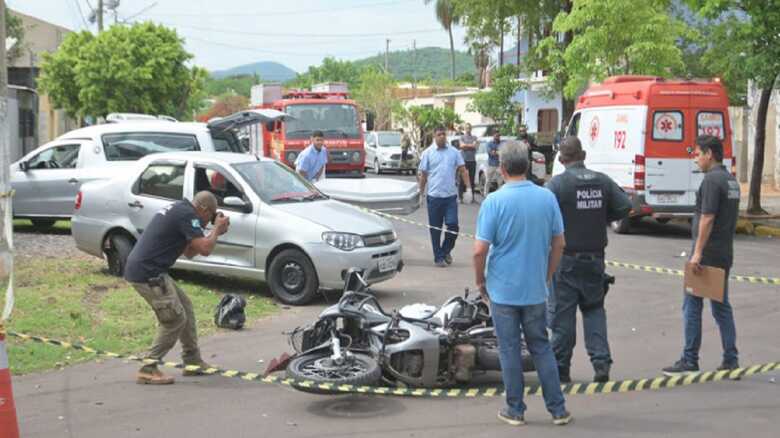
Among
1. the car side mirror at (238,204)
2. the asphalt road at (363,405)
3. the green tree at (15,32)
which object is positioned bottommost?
the asphalt road at (363,405)

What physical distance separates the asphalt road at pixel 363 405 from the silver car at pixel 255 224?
124 centimetres

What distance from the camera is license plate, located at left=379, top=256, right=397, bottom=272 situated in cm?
1078

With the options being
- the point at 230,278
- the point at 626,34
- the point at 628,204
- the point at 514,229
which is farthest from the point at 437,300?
the point at 626,34

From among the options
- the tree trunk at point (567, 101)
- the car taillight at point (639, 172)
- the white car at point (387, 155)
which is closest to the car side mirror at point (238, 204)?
the car taillight at point (639, 172)

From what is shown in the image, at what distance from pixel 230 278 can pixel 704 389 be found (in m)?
6.94

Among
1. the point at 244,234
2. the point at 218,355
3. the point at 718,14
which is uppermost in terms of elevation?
the point at 718,14

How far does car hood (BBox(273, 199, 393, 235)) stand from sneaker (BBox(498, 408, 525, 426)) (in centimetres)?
468

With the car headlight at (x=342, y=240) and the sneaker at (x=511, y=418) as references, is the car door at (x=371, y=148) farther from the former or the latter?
the sneaker at (x=511, y=418)

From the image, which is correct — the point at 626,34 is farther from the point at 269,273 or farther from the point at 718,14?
the point at 269,273

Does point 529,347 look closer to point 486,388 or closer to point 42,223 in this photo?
point 486,388

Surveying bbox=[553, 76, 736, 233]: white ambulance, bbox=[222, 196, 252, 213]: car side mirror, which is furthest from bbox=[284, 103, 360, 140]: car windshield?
bbox=[222, 196, 252, 213]: car side mirror

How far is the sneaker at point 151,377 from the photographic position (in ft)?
24.3

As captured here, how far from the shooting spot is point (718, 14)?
1756 cm

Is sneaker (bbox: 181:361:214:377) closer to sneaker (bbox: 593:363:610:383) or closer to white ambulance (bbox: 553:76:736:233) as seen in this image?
sneaker (bbox: 593:363:610:383)
